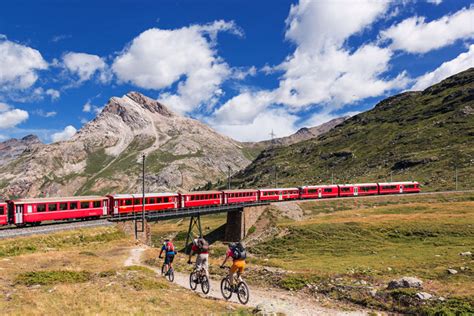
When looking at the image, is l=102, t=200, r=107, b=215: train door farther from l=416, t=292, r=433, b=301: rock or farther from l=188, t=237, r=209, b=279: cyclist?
l=416, t=292, r=433, b=301: rock

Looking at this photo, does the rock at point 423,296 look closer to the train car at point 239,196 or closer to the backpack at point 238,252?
the backpack at point 238,252

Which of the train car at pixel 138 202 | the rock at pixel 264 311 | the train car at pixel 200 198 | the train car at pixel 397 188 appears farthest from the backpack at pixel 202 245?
the train car at pixel 397 188

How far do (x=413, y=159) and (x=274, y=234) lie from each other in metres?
117

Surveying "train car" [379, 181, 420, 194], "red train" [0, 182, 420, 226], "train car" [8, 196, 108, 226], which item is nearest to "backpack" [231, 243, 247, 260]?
"red train" [0, 182, 420, 226]

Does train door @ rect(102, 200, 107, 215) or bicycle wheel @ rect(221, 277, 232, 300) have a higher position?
train door @ rect(102, 200, 107, 215)

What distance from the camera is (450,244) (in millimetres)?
43438

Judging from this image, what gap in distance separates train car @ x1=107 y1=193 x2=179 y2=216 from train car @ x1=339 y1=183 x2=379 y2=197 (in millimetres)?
46473

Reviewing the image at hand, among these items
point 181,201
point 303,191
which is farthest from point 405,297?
point 303,191

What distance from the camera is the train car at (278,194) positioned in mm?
80875

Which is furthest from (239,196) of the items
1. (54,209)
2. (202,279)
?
(202,279)

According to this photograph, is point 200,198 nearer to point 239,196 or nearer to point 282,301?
point 239,196

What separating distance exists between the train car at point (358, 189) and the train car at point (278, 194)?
1230 cm

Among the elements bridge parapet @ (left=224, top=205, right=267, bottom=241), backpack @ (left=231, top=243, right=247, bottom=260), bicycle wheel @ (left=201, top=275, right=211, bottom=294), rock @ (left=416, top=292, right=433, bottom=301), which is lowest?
bridge parapet @ (left=224, top=205, right=267, bottom=241)

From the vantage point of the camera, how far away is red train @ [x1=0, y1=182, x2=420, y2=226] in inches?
1737
